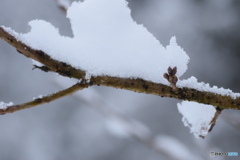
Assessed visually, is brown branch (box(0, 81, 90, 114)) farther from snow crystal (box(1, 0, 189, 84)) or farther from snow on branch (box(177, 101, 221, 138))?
snow on branch (box(177, 101, 221, 138))

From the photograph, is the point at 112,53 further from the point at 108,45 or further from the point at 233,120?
the point at 233,120

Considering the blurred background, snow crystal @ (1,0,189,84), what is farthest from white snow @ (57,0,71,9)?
the blurred background

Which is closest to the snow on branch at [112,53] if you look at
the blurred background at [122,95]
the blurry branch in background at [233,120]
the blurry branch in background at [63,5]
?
the blurry branch in background at [63,5]

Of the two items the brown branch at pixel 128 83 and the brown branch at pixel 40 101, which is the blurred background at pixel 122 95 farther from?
the brown branch at pixel 40 101

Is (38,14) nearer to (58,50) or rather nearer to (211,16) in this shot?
(211,16)

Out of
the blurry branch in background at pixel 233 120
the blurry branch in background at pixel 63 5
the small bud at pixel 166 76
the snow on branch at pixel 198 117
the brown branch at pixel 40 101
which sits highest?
the blurry branch in background at pixel 233 120

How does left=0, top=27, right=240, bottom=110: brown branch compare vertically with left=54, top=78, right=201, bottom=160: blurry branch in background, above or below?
below

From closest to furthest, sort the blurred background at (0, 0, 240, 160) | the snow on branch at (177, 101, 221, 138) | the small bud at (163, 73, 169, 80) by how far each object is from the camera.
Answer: the small bud at (163, 73, 169, 80)
the snow on branch at (177, 101, 221, 138)
the blurred background at (0, 0, 240, 160)
